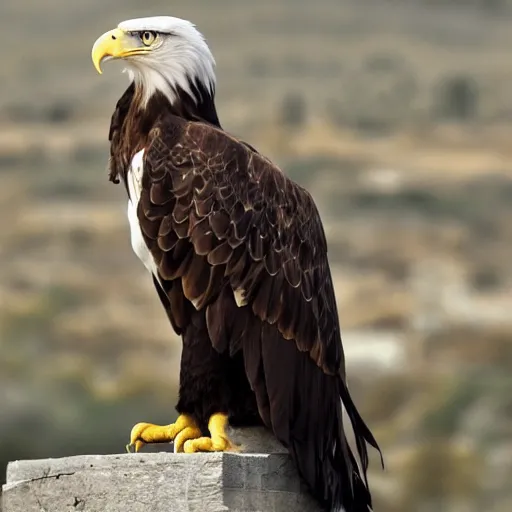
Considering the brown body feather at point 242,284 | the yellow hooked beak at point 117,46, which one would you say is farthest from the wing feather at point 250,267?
the yellow hooked beak at point 117,46

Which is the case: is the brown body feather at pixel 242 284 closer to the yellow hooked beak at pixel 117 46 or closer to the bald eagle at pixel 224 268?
the bald eagle at pixel 224 268

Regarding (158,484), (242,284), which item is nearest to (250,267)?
(242,284)

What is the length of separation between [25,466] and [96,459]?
1.27 feet

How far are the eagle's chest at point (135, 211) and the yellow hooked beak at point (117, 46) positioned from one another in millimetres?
443

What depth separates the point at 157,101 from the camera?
7.99 metres

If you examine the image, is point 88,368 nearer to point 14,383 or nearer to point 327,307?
point 14,383

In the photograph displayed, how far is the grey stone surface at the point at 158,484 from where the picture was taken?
7344 millimetres

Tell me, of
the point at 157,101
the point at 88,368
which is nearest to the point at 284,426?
the point at 157,101

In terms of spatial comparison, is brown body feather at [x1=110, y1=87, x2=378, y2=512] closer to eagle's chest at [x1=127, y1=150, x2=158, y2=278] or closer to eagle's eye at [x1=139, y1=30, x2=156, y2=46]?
eagle's chest at [x1=127, y1=150, x2=158, y2=278]

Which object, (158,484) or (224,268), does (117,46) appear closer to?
(224,268)

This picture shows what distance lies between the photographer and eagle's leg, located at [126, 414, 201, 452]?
7.95m

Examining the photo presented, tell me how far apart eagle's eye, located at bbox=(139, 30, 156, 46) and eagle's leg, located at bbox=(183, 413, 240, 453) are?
1631 mm

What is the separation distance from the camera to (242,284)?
25.4 ft

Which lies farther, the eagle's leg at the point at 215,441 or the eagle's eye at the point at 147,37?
the eagle's eye at the point at 147,37
